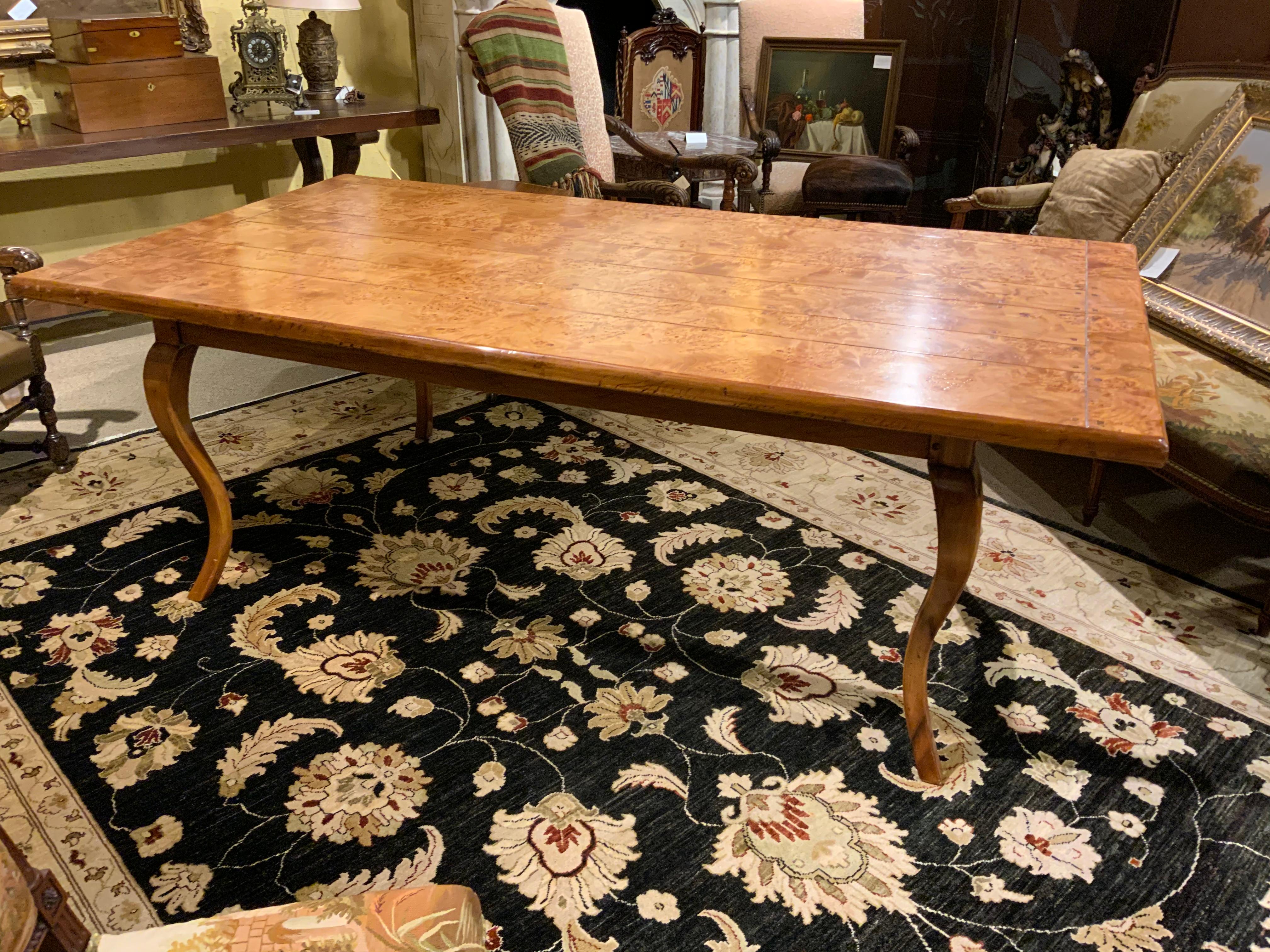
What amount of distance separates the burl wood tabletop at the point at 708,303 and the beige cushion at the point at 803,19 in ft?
10.1

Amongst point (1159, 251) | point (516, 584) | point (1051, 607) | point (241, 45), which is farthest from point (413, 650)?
point (241, 45)

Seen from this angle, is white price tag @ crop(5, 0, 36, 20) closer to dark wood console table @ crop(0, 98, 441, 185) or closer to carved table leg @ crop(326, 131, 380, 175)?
dark wood console table @ crop(0, 98, 441, 185)

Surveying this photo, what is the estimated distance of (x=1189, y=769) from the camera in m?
1.93

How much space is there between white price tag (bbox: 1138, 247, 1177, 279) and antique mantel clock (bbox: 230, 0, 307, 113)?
3.39 metres

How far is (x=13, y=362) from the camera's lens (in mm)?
2674

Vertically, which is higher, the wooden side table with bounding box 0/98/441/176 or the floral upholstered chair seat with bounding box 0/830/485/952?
the wooden side table with bounding box 0/98/441/176

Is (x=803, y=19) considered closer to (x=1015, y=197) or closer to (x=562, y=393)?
(x=1015, y=197)

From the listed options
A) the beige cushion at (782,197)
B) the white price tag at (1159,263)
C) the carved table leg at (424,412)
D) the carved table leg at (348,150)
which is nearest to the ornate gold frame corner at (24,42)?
the carved table leg at (348,150)

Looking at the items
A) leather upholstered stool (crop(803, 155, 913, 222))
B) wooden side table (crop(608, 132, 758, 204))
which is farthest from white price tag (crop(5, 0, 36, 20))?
leather upholstered stool (crop(803, 155, 913, 222))

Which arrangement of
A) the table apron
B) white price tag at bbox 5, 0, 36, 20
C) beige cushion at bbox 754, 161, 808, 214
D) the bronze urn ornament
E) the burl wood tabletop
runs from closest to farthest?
the burl wood tabletop, the table apron, white price tag at bbox 5, 0, 36, 20, the bronze urn ornament, beige cushion at bbox 754, 161, 808, 214

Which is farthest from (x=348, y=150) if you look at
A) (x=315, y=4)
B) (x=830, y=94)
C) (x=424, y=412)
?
(x=830, y=94)

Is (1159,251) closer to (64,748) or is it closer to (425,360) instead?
(425,360)

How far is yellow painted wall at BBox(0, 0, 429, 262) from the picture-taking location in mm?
4051

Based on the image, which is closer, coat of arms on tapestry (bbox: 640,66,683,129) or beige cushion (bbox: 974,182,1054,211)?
beige cushion (bbox: 974,182,1054,211)
